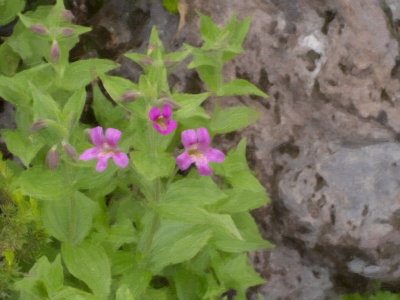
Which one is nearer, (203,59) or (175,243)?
(175,243)

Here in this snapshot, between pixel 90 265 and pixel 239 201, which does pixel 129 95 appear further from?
pixel 239 201

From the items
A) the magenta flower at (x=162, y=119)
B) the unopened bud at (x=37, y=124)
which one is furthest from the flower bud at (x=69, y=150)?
the magenta flower at (x=162, y=119)

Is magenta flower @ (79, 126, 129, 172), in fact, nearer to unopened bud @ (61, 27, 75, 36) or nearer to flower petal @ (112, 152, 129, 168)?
flower petal @ (112, 152, 129, 168)

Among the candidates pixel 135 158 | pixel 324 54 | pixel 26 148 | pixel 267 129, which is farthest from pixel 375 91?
pixel 26 148

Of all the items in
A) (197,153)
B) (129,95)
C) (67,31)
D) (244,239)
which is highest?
(129,95)

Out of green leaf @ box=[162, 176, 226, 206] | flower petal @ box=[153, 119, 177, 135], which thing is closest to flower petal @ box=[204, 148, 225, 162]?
green leaf @ box=[162, 176, 226, 206]

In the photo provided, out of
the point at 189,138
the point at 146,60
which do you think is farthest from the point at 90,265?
the point at 146,60

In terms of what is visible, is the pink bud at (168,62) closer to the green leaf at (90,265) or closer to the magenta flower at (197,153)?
the magenta flower at (197,153)
